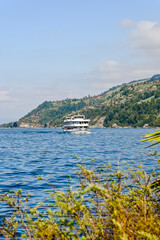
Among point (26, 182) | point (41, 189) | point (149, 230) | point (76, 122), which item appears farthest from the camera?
point (76, 122)

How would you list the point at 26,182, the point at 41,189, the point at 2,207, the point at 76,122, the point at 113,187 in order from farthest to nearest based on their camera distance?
the point at 76,122
the point at 26,182
the point at 41,189
the point at 2,207
the point at 113,187

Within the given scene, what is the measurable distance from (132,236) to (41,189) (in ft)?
35.4

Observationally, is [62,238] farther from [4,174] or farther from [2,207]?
[4,174]

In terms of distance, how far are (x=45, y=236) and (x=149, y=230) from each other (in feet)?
5.71

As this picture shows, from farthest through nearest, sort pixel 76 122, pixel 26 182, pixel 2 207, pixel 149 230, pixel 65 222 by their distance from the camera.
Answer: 1. pixel 76 122
2. pixel 26 182
3. pixel 2 207
4. pixel 65 222
5. pixel 149 230

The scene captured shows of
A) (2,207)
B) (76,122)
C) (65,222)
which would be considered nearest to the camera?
(65,222)

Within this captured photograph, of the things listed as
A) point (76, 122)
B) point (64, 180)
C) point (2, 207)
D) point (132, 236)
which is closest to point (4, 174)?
point (64, 180)

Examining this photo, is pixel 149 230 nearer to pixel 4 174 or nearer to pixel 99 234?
pixel 99 234

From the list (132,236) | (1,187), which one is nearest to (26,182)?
(1,187)

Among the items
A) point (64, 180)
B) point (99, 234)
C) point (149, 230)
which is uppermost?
point (149, 230)

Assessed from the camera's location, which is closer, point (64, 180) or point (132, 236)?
point (132, 236)

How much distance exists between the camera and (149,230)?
14.5 ft

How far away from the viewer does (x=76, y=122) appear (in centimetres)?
10700

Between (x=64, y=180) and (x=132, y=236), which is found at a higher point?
(x=132, y=236)
